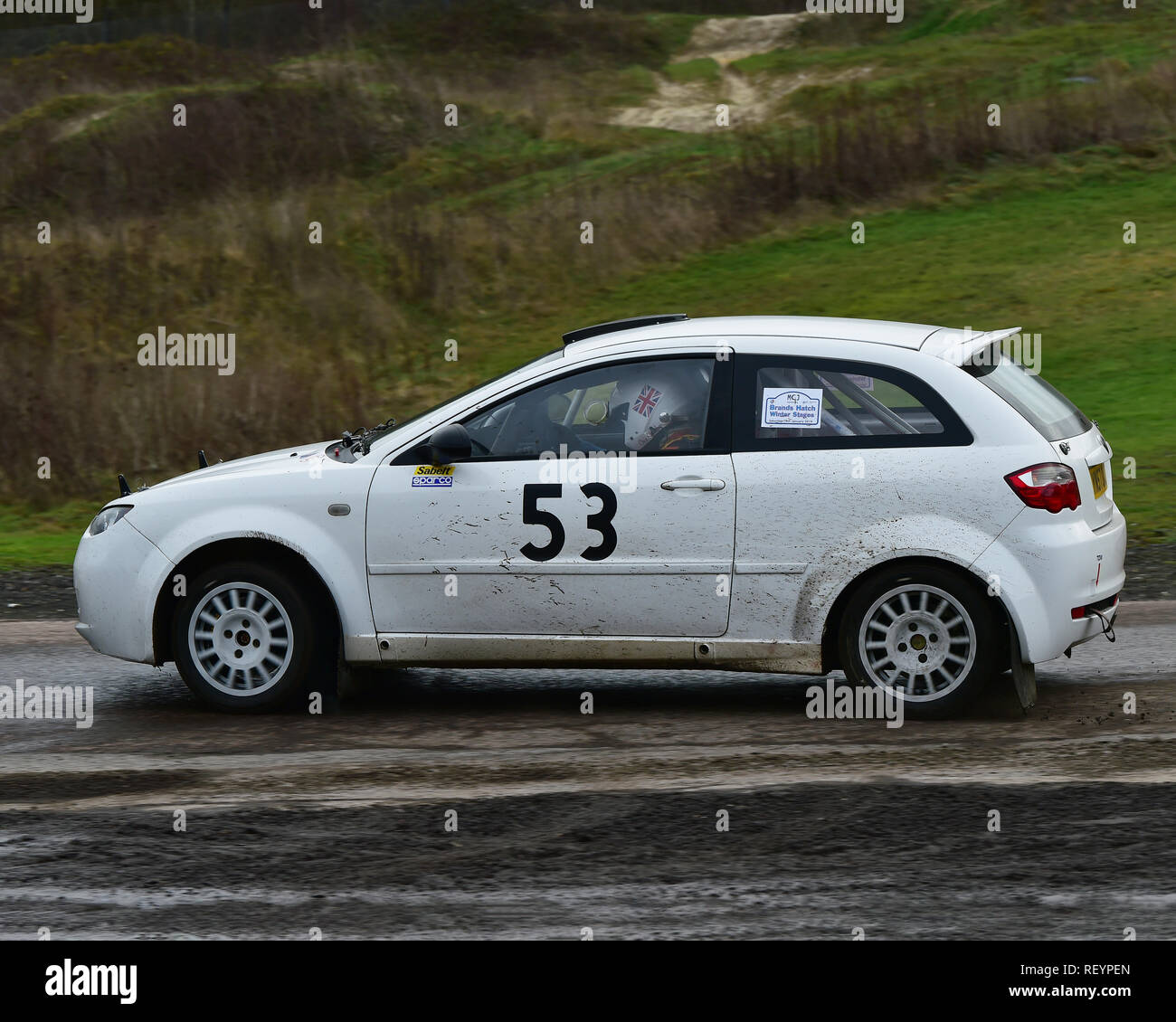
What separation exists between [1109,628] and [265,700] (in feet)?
12.7

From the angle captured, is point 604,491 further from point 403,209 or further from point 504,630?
point 403,209

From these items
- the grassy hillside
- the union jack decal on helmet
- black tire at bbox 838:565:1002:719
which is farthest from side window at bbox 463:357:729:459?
the grassy hillside

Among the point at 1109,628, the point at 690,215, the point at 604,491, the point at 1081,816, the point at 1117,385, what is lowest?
the point at 1081,816

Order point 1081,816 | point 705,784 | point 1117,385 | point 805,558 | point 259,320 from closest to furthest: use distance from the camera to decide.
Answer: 1. point 1081,816
2. point 705,784
3. point 805,558
4. point 1117,385
5. point 259,320

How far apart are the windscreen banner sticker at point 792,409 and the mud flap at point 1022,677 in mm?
1273

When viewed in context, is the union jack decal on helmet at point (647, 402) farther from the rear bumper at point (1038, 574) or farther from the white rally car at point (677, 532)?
the rear bumper at point (1038, 574)

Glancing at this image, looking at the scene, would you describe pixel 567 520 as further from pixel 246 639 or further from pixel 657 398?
pixel 246 639

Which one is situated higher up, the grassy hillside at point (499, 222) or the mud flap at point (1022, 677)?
the grassy hillside at point (499, 222)

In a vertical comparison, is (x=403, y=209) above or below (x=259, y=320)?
above

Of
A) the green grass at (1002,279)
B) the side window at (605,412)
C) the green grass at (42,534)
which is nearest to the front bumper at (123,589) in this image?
the side window at (605,412)

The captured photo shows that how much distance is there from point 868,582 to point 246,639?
2859 mm

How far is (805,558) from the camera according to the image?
7484 mm

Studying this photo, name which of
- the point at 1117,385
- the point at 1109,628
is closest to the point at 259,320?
the point at 1117,385

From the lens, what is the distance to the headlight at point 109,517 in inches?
317
